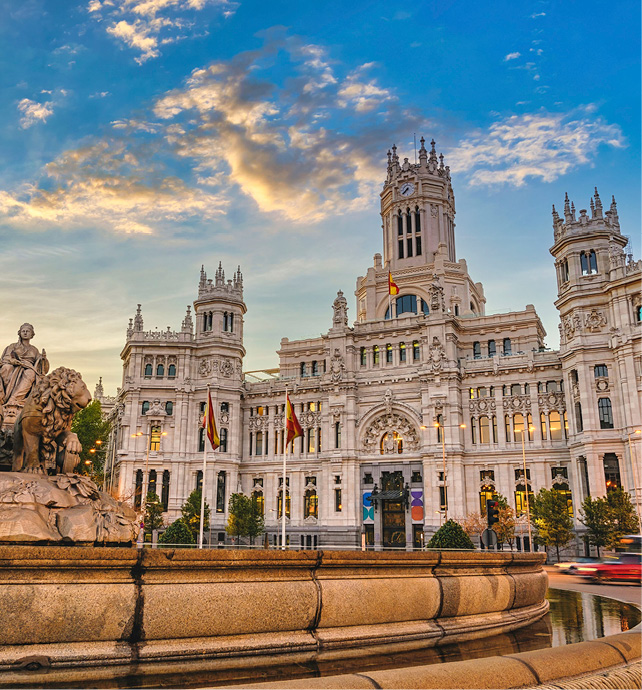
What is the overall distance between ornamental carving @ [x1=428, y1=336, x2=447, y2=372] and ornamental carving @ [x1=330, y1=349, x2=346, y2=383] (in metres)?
Answer: 10.3

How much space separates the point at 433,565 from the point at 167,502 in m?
65.7

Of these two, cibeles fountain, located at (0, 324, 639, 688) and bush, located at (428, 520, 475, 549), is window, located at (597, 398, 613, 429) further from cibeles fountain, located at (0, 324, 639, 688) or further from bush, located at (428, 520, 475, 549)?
cibeles fountain, located at (0, 324, 639, 688)

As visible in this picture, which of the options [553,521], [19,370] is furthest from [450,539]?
[19,370]

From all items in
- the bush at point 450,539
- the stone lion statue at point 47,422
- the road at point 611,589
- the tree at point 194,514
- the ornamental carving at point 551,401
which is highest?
the ornamental carving at point 551,401

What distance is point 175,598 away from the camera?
784 cm

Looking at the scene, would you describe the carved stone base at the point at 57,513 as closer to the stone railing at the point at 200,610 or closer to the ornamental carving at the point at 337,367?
the stone railing at the point at 200,610

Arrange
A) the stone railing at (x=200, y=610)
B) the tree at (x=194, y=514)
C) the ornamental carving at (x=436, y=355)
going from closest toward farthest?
the stone railing at (x=200, y=610) → the tree at (x=194, y=514) → the ornamental carving at (x=436, y=355)

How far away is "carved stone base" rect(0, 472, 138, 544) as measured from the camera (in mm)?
9062

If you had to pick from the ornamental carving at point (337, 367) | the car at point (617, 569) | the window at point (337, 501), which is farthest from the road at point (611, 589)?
the ornamental carving at point (337, 367)

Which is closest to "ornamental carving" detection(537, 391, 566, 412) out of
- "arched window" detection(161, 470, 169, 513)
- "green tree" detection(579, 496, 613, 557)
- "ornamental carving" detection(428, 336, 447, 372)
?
"ornamental carving" detection(428, 336, 447, 372)

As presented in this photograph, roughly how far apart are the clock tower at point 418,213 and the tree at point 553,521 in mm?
38021

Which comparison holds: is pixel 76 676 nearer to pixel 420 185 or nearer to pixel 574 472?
pixel 574 472

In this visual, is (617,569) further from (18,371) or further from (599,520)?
(18,371)

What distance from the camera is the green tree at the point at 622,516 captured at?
49.5 m
